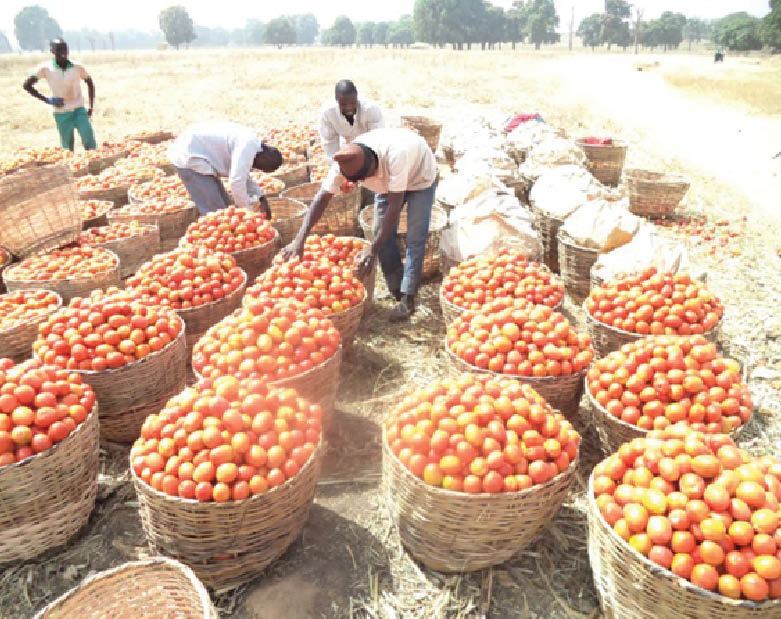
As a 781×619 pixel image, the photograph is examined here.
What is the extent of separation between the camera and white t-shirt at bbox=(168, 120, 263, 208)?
746 cm

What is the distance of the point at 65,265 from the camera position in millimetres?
6602

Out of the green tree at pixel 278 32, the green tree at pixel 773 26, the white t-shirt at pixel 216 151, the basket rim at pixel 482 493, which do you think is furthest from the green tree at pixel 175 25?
the basket rim at pixel 482 493

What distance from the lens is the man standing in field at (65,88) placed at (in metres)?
11.6

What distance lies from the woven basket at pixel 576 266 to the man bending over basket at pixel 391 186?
1.98 m

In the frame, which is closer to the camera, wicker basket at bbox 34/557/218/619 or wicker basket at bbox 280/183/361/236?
wicker basket at bbox 34/557/218/619

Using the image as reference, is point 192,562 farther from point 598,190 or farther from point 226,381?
point 598,190

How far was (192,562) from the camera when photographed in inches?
133

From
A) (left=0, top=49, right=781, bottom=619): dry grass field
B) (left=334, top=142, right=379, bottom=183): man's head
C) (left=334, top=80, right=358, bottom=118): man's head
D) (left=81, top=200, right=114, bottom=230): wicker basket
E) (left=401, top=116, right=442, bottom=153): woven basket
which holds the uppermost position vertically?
(left=334, top=80, right=358, bottom=118): man's head

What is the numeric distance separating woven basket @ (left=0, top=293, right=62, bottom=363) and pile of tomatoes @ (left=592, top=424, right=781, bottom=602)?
538 cm

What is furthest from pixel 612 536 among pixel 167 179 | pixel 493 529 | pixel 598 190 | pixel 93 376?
pixel 167 179

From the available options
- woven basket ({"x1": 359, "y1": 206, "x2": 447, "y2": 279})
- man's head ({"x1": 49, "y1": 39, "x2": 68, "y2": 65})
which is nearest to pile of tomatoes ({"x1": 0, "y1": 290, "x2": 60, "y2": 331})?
woven basket ({"x1": 359, "y1": 206, "x2": 447, "y2": 279})

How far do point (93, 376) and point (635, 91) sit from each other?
39.1 meters

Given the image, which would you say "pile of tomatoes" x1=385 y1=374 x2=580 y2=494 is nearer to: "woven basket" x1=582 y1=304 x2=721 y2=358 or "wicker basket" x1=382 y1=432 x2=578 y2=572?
"wicker basket" x1=382 y1=432 x2=578 y2=572

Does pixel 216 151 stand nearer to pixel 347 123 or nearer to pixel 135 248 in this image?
pixel 135 248
